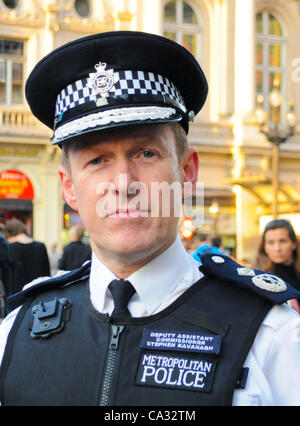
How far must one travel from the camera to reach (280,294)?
5.11 feet

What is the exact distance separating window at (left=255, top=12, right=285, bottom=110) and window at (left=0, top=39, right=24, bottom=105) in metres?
7.62

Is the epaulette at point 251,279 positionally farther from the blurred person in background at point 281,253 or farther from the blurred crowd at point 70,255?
the blurred person in background at point 281,253

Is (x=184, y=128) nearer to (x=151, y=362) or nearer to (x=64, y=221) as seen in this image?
(x=151, y=362)

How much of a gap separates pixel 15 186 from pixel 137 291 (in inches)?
717

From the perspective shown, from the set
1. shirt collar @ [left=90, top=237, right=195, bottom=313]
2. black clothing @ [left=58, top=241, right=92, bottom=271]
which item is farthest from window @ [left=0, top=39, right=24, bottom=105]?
shirt collar @ [left=90, top=237, right=195, bottom=313]

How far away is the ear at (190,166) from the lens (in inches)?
65.7

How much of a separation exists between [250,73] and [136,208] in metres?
20.7

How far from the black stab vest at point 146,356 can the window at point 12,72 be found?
18.6 m

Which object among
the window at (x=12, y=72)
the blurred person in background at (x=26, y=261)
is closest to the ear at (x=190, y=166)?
the blurred person in background at (x=26, y=261)

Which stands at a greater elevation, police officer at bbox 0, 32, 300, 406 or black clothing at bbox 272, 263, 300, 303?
police officer at bbox 0, 32, 300, 406

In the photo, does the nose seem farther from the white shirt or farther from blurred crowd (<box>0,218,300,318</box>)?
blurred crowd (<box>0,218,300,318</box>)

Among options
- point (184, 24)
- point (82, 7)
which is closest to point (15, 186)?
point (82, 7)

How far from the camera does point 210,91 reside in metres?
21.9

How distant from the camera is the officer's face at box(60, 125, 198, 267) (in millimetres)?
1499
